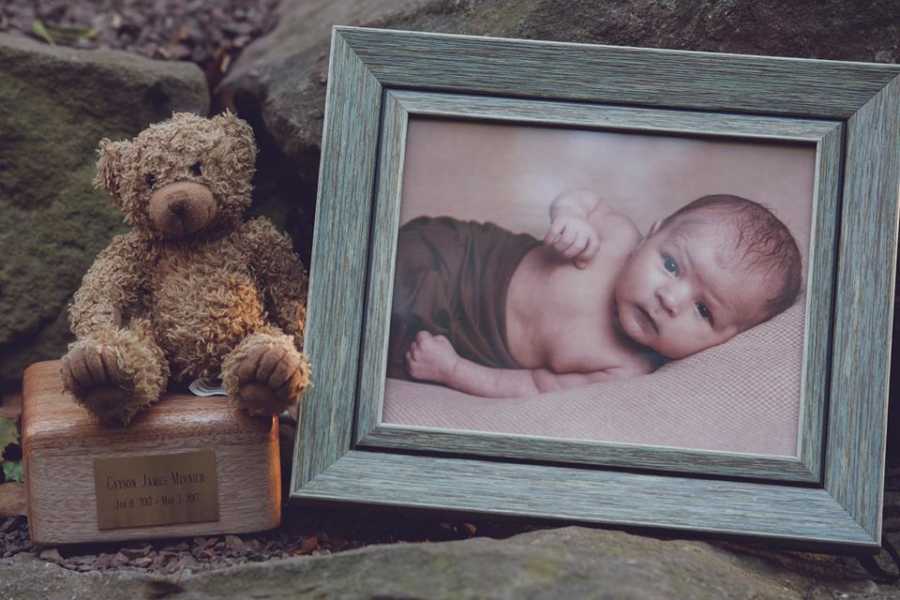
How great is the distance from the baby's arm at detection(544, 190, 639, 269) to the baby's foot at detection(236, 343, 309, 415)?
44 cm

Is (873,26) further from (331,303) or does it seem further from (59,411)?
(59,411)

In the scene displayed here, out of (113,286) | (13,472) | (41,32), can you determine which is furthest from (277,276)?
(41,32)

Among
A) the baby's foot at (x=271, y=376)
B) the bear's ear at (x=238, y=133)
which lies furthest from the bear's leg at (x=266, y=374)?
the bear's ear at (x=238, y=133)

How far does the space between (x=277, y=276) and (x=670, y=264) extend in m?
0.64

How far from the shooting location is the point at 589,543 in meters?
1.34

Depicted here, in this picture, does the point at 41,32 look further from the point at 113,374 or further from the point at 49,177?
the point at 113,374

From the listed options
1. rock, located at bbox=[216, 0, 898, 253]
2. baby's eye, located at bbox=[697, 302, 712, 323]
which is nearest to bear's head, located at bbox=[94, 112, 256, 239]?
rock, located at bbox=[216, 0, 898, 253]

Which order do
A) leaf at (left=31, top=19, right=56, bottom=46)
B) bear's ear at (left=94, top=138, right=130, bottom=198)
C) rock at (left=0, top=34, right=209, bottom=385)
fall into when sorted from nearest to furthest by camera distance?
1. bear's ear at (left=94, top=138, right=130, bottom=198)
2. rock at (left=0, top=34, right=209, bottom=385)
3. leaf at (left=31, top=19, right=56, bottom=46)

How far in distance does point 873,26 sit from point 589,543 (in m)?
1.04

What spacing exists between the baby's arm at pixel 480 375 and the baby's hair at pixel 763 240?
0.86ft

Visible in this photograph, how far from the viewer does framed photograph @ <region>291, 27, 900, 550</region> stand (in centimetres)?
148

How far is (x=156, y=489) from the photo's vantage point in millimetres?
1521

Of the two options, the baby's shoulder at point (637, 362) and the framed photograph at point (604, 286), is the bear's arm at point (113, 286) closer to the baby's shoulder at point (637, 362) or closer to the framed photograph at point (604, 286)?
the framed photograph at point (604, 286)

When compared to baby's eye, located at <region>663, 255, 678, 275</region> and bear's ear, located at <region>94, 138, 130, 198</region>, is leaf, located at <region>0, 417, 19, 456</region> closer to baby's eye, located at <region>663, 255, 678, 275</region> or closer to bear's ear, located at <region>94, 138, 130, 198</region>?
bear's ear, located at <region>94, 138, 130, 198</region>
